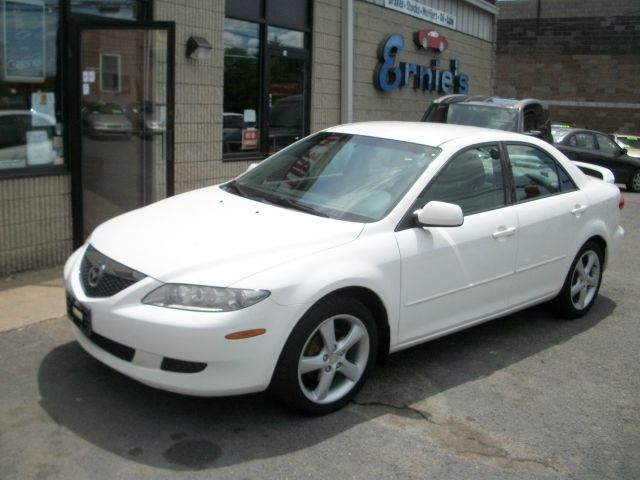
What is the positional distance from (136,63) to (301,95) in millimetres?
3545

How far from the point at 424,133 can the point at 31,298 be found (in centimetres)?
343

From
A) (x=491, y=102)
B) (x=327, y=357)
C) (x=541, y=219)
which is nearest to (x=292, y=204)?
(x=327, y=357)

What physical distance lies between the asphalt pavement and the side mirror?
1.06m

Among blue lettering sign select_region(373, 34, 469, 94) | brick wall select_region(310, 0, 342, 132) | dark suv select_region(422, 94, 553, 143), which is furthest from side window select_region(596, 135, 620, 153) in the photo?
brick wall select_region(310, 0, 342, 132)

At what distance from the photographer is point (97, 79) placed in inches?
284

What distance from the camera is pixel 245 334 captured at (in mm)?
3594

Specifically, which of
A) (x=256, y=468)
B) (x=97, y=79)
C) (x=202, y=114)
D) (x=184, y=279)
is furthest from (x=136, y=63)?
(x=256, y=468)

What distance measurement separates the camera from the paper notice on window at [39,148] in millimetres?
6672

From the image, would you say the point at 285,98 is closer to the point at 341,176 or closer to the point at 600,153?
the point at 341,176

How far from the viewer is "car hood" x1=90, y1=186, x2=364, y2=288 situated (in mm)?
3730

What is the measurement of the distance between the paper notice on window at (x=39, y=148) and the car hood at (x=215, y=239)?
8.32 feet

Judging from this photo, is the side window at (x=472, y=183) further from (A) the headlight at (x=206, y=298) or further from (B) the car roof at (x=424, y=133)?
(A) the headlight at (x=206, y=298)

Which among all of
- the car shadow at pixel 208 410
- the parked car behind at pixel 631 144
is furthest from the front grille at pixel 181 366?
the parked car behind at pixel 631 144

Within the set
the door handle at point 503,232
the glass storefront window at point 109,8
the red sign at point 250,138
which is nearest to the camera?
the door handle at point 503,232
